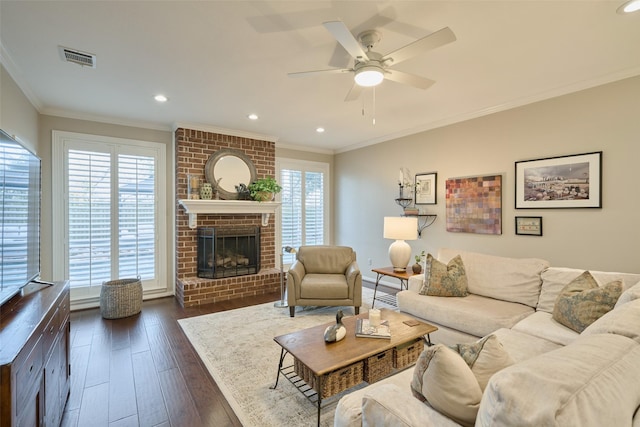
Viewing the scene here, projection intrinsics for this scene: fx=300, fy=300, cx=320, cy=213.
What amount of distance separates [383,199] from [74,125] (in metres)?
4.74

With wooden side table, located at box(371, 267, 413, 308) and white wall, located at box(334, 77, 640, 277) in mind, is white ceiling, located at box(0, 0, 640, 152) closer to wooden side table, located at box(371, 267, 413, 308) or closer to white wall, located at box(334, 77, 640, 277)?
white wall, located at box(334, 77, 640, 277)

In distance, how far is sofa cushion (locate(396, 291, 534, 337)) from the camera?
8.39 feet

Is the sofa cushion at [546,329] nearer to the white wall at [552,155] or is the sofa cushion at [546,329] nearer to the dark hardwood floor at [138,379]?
the white wall at [552,155]

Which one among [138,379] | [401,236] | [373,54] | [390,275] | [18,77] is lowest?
[138,379]

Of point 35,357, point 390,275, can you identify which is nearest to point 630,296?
point 390,275

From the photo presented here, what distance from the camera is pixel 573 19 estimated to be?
Result: 2074 mm

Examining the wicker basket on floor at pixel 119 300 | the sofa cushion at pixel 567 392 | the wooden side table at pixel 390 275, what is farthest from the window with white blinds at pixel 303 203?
the sofa cushion at pixel 567 392

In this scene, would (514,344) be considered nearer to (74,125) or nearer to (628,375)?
(628,375)

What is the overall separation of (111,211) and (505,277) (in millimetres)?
5033

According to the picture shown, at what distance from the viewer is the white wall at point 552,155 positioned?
287cm

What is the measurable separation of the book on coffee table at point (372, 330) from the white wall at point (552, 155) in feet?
7.59

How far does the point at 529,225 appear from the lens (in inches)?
139

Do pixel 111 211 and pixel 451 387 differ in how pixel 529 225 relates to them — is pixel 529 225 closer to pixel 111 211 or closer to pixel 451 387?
pixel 451 387

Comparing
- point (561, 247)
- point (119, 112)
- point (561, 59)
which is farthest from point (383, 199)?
point (119, 112)
